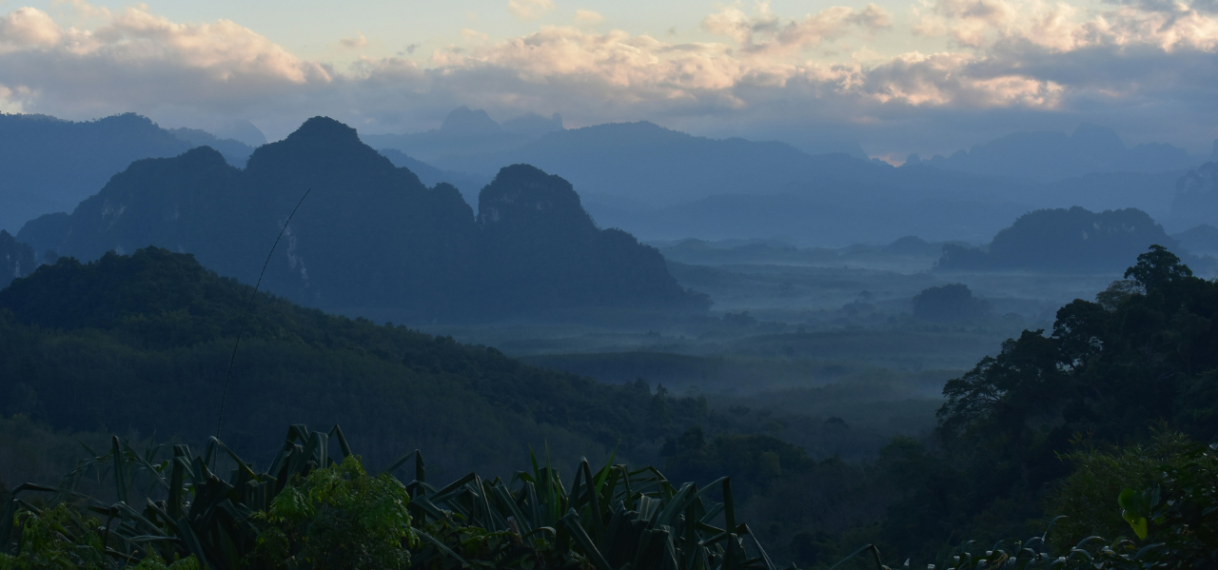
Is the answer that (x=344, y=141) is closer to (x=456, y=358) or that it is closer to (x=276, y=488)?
(x=456, y=358)

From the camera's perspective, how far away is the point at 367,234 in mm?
134750

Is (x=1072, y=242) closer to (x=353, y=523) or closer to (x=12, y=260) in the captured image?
(x=12, y=260)

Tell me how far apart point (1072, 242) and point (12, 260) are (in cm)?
20035

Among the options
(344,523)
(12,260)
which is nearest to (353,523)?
(344,523)

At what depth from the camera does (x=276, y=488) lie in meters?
3.15

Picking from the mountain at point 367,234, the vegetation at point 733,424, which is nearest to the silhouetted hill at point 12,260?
the mountain at point 367,234

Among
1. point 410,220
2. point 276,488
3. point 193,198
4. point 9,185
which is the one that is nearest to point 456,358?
point 276,488

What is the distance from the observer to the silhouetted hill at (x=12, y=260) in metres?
103

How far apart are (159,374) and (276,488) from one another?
163ft

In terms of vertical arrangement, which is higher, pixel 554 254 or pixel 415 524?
pixel 554 254

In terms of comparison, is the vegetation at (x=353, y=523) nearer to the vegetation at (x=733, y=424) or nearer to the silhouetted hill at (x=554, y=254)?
the vegetation at (x=733, y=424)

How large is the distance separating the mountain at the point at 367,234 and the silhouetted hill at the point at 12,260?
Answer: 18.5m

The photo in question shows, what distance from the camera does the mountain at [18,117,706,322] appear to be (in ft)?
418

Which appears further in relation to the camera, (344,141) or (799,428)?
(344,141)
